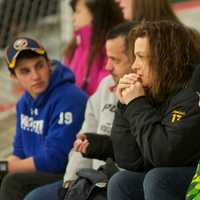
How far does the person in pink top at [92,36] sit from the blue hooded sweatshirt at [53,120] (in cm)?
37

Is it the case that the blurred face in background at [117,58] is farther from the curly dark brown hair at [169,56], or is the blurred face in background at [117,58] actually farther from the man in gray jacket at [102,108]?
the curly dark brown hair at [169,56]

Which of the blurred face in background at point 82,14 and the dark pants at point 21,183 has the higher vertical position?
the blurred face in background at point 82,14

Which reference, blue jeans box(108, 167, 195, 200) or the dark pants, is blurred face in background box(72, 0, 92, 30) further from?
blue jeans box(108, 167, 195, 200)

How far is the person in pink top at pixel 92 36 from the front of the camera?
4.30 m

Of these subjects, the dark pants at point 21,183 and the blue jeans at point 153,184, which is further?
the dark pants at point 21,183

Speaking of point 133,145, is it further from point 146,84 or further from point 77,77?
point 77,77

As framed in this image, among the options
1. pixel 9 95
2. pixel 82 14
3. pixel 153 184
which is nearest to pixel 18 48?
pixel 82 14

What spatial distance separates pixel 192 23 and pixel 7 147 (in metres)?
2.26

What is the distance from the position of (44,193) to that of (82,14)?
151 centimetres

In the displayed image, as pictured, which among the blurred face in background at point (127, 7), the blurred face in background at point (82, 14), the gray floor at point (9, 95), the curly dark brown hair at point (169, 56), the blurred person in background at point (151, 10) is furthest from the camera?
the gray floor at point (9, 95)

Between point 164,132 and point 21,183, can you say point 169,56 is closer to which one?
point 164,132

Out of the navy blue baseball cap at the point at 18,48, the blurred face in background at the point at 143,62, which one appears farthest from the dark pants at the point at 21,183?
the blurred face in background at the point at 143,62

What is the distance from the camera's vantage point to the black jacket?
110 inches

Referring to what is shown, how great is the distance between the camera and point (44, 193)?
3.39 metres
